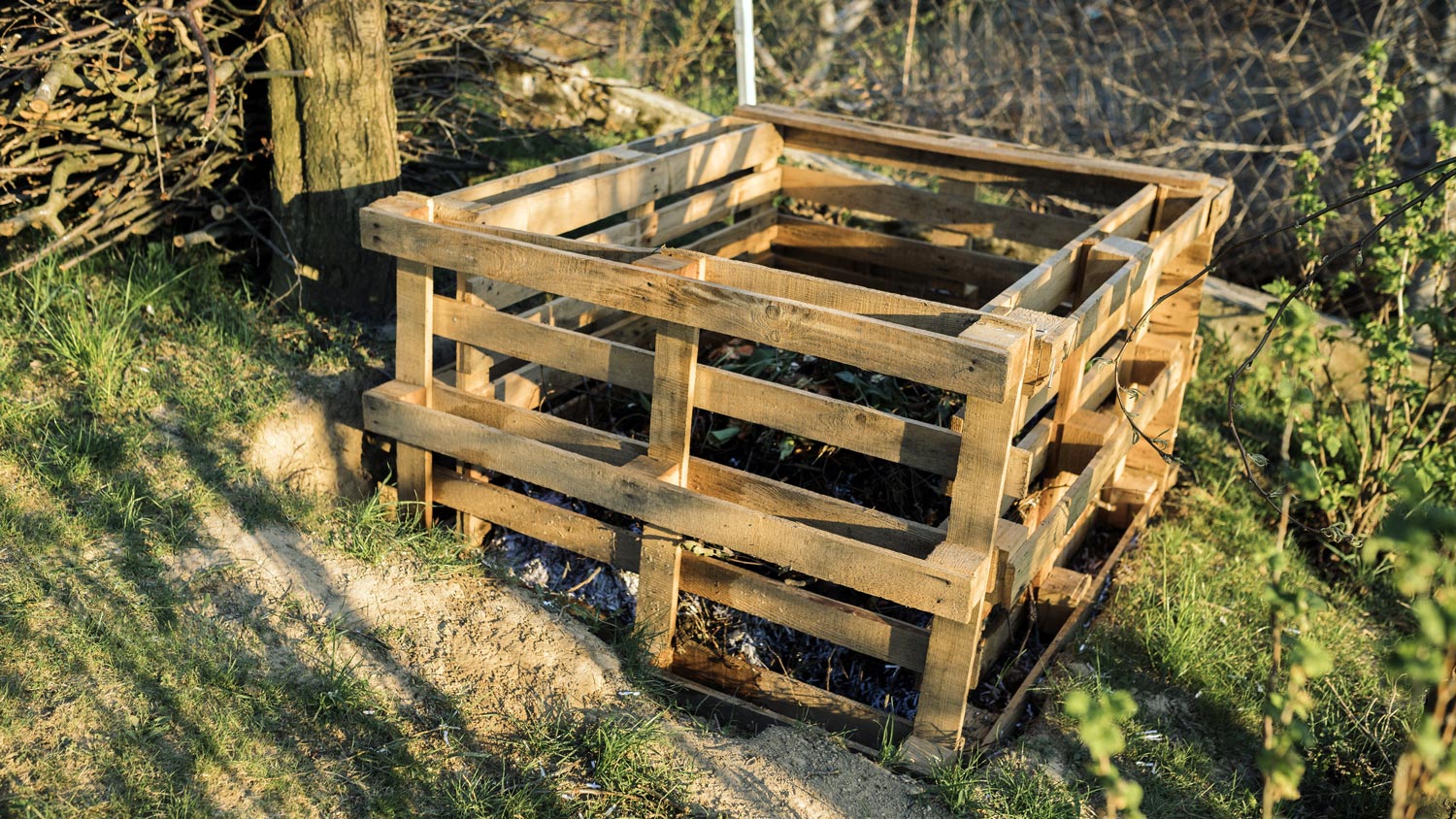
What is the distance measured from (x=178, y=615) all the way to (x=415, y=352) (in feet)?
3.20

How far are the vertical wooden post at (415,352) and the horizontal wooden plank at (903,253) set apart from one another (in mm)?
1874

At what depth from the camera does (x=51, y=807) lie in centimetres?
271

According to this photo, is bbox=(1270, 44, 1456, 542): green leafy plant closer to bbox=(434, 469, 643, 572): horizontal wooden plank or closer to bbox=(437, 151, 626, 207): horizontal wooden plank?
bbox=(434, 469, 643, 572): horizontal wooden plank

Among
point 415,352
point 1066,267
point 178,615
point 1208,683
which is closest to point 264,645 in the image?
point 178,615

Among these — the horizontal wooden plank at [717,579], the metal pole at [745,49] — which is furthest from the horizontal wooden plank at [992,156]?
the horizontal wooden plank at [717,579]

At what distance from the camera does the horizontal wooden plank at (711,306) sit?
9.41ft

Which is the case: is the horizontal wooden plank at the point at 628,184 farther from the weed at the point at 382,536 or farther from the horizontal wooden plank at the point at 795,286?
the weed at the point at 382,536

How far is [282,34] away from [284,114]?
0.87 ft

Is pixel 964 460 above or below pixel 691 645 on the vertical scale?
above

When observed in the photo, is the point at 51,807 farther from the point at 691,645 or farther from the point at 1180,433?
the point at 1180,433

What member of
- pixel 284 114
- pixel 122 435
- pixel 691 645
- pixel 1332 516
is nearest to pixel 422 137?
pixel 284 114

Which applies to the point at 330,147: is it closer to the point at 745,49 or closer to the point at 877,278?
the point at 877,278

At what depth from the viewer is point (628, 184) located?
13.4 ft

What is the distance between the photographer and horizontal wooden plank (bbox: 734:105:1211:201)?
441 centimetres
